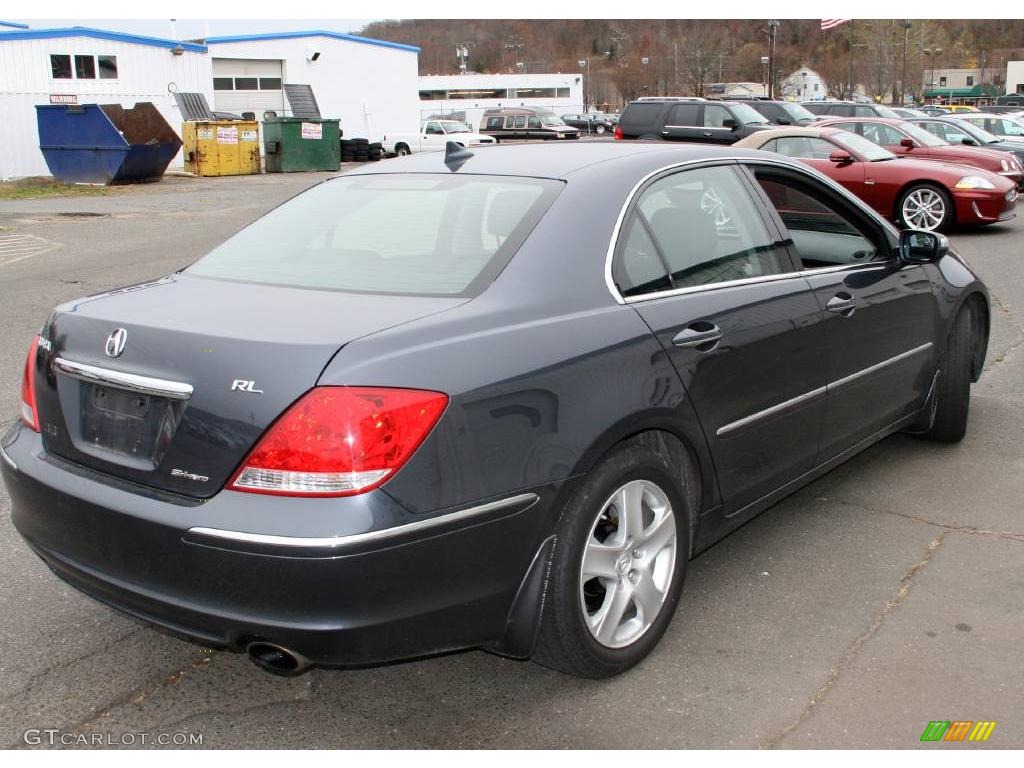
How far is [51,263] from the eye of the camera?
1216cm

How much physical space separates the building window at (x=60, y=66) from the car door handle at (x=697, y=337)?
30281 millimetres

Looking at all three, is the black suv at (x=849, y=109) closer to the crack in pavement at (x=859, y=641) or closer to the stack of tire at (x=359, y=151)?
the stack of tire at (x=359, y=151)

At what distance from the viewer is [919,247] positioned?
464 cm

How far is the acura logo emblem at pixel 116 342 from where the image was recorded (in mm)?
2820

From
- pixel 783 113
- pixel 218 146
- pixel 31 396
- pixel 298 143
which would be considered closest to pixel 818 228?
pixel 31 396

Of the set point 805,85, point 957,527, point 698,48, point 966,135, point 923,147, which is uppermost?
point 698,48

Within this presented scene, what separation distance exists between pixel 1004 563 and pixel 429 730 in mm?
2356

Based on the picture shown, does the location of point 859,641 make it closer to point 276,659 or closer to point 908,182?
point 276,659

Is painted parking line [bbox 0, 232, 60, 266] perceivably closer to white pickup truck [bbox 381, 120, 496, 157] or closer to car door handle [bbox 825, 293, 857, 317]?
car door handle [bbox 825, 293, 857, 317]

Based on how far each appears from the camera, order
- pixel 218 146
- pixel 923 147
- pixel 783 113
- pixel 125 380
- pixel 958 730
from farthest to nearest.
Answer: pixel 218 146 < pixel 783 113 < pixel 923 147 < pixel 958 730 < pixel 125 380

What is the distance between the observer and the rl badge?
288cm

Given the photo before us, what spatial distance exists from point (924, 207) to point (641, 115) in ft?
25.9

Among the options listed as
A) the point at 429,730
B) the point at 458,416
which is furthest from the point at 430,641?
the point at 458,416

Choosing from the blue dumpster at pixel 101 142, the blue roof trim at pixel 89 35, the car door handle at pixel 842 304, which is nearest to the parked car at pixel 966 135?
the blue dumpster at pixel 101 142
